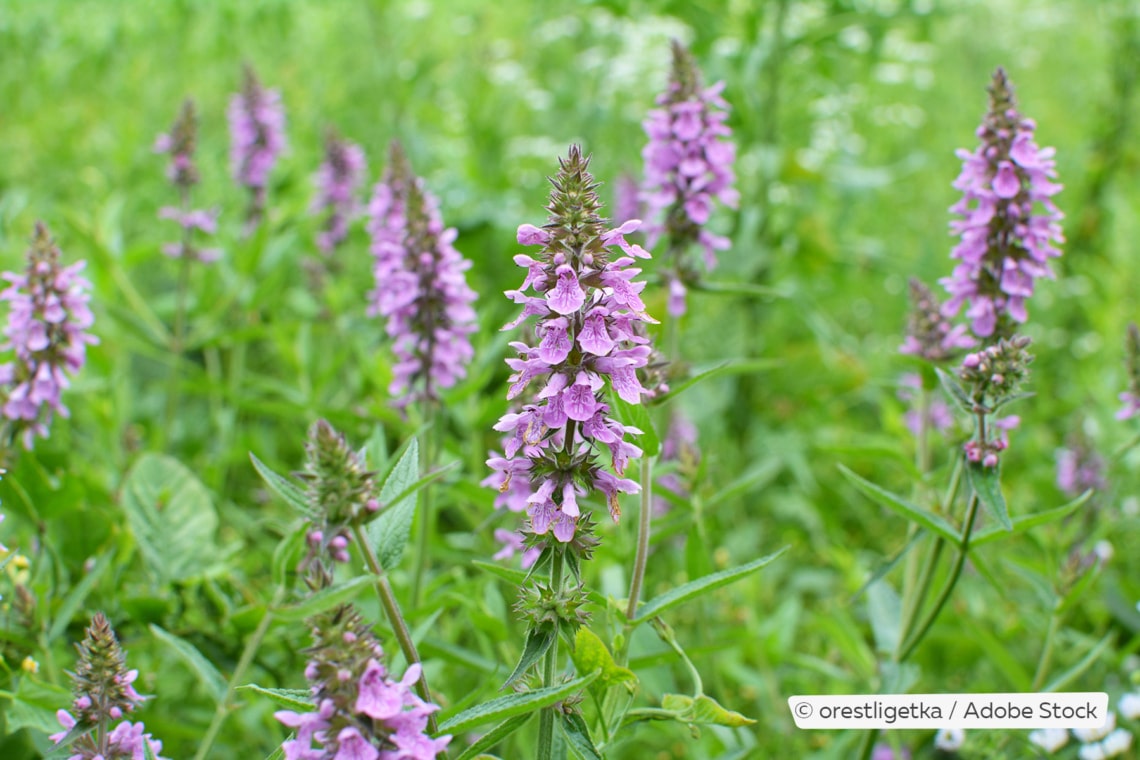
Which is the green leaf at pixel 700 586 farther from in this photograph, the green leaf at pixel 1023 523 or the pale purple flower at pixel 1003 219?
the pale purple flower at pixel 1003 219

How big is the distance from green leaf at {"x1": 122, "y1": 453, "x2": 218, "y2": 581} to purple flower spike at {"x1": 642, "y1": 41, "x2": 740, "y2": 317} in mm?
1517

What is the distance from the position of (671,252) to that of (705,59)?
2.14 m

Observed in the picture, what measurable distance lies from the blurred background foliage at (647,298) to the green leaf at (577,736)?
34cm

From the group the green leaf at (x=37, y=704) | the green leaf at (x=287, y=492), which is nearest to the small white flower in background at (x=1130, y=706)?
the green leaf at (x=287, y=492)

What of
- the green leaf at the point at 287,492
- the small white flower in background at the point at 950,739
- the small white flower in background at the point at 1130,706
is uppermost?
the green leaf at the point at 287,492

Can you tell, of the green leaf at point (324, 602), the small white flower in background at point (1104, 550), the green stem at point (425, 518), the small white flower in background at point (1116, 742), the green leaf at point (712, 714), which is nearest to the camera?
the green leaf at point (324, 602)

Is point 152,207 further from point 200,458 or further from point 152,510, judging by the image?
point 152,510

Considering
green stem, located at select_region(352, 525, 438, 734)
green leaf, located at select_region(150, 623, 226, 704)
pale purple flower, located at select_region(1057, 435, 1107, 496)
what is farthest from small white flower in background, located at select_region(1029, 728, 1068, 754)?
green leaf, located at select_region(150, 623, 226, 704)

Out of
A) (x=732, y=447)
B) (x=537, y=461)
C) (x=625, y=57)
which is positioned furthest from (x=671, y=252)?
(x=625, y=57)

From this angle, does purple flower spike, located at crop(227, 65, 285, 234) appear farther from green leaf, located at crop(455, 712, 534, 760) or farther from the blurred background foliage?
green leaf, located at crop(455, 712, 534, 760)

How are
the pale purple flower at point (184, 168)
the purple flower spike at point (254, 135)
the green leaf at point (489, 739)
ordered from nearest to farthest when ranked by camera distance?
the green leaf at point (489, 739) < the pale purple flower at point (184, 168) < the purple flower spike at point (254, 135)

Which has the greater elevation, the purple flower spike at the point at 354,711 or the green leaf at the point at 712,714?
the purple flower spike at the point at 354,711

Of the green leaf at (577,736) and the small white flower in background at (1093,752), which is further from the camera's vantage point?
the small white flower in background at (1093,752)

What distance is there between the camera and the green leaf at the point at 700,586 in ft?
5.58
